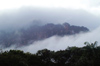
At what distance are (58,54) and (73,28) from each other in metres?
141

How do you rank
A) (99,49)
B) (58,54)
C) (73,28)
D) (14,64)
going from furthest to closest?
(73,28) < (58,54) < (99,49) < (14,64)

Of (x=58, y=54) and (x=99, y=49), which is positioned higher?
(x=58, y=54)

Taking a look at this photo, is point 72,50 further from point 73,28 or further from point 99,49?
point 73,28

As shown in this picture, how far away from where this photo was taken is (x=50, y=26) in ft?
614

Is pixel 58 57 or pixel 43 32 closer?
pixel 58 57

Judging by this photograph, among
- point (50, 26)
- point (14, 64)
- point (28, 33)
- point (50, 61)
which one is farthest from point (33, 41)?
point (14, 64)

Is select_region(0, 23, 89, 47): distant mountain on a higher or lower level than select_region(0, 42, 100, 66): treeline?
higher

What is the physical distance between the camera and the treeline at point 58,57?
110 ft

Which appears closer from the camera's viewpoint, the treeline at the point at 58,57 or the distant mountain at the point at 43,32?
the treeline at the point at 58,57

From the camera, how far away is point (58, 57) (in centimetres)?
4678

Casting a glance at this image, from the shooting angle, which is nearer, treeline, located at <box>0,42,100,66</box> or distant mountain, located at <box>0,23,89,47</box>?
treeline, located at <box>0,42,100,66</box>

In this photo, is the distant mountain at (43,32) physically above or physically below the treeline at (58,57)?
above

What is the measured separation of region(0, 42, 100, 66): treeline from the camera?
33.5 meters

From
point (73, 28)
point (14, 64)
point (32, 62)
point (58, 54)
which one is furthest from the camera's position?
point (73, 28)
